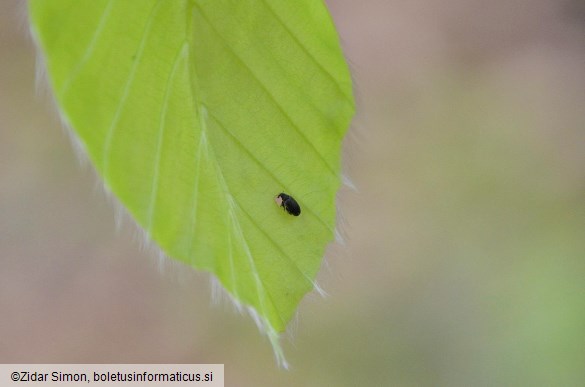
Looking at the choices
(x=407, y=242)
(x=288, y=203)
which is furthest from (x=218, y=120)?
(x=407, y=242)

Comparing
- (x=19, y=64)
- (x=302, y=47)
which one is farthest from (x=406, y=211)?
(x=302, y=47)

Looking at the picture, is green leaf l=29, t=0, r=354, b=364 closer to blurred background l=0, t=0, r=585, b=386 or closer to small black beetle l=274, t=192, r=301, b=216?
small black beetle l=274, t=192, r=301, b=216

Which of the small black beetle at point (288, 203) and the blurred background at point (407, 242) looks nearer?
the small black beetle at point (288, 203)

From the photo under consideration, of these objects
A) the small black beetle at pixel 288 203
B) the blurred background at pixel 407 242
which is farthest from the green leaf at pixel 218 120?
the blurred background at pixel 407 242

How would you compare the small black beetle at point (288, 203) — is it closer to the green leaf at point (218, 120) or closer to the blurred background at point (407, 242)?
the green leaf at point (218, 120)

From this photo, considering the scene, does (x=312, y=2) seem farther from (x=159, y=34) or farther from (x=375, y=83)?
(x=375, y=83)

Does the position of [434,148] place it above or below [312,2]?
below

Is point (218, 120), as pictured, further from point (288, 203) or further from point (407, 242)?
point (407, 242)
